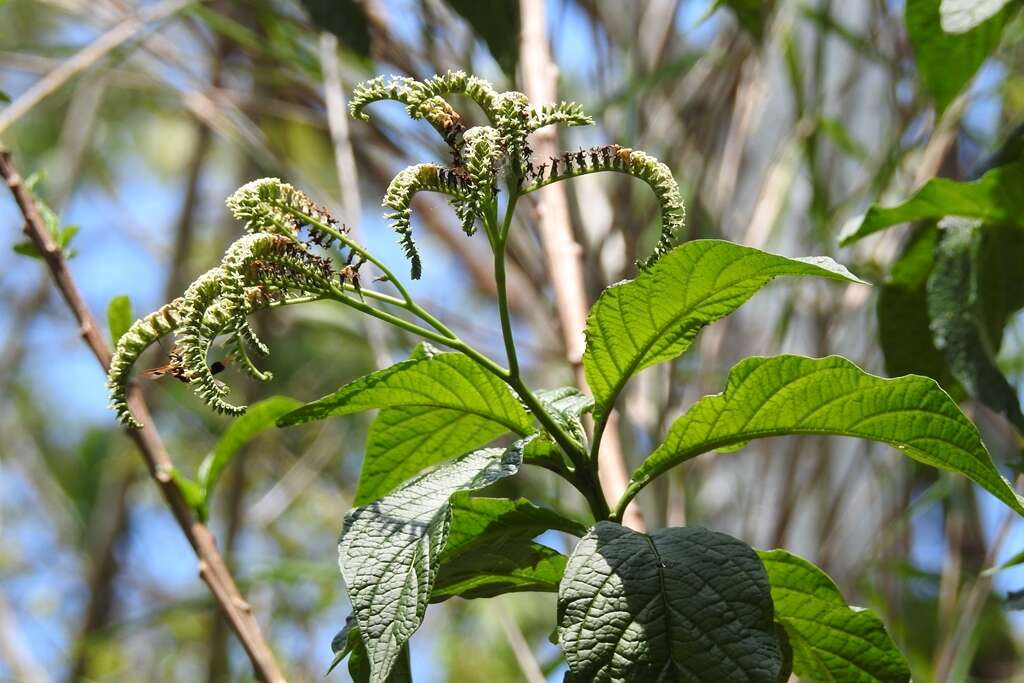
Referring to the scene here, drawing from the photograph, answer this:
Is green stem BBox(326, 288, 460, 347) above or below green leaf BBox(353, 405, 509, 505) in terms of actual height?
above

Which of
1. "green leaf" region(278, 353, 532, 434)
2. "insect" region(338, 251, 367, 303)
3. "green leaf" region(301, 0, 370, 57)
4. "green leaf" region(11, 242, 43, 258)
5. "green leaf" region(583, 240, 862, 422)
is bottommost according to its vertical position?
"green leaf" region(278, 353, 532, 434)

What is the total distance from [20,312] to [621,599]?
214 cm

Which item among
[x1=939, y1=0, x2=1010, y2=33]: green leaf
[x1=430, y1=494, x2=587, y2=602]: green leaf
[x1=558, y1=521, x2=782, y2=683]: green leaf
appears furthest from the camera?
[x1=939, y1=0, x2=1010, y2=33]: green leaf

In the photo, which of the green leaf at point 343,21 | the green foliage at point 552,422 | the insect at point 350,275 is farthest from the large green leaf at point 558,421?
the green leaf at point 343,21

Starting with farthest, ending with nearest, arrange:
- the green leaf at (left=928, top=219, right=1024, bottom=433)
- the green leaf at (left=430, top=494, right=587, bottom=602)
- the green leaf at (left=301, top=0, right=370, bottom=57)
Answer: the green leaf at (left=301, top=0, right=370, bottom=57) < the green leaf at (left=928, top=219, right=1024, bottom=433) < the green leaf at (left=430, top=494, right=587, bottom=602)

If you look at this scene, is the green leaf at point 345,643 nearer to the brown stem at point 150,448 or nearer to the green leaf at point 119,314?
the brown stem at point 150,448

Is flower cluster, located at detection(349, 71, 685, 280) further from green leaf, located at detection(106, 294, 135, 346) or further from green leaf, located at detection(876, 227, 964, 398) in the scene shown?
green leaf, located at detection(876, 227, 964, 398)

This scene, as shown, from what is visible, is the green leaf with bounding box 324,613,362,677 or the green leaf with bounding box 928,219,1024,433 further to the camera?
the green leaf with bounding box 928,219,1024,433

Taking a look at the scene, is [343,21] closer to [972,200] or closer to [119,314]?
[119,314]

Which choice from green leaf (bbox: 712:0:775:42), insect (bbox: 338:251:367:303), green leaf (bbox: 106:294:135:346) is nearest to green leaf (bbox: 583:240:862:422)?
insect (bbox: 338:251:367:303)

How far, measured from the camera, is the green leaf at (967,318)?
0.73 m

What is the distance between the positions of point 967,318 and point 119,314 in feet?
1.92

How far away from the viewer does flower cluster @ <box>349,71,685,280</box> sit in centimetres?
44

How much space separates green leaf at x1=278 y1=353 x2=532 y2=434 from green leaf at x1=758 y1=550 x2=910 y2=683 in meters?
0.15
